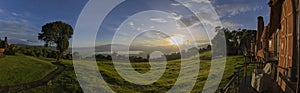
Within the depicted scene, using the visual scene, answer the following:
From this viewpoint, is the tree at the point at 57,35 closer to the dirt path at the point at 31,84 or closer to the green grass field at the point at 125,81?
the green grass field at the point at 125,81

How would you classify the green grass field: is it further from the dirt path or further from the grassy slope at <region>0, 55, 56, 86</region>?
the grassy slope at <region>0, 55, 56, 86</region>

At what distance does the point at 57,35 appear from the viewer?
47.5ft

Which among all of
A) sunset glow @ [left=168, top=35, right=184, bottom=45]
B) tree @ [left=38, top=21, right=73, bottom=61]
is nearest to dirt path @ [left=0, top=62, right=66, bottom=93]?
tree @ [left=38, top=21, right=73, bottom=61]

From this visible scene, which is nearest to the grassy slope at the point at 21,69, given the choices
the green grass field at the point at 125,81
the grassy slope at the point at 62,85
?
the green grass field at the point at 125,81

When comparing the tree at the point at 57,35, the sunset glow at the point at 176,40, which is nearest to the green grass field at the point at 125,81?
the tree at the point at 57,35

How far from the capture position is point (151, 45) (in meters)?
13.2

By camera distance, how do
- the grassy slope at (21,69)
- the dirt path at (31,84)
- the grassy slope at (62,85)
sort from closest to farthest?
the dirt path at (31,84) → the grassy slope at (62,85) → the grassy slope at (21,69)

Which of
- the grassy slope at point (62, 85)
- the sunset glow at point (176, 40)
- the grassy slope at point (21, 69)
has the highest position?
the sunset glow at point (176, 40)

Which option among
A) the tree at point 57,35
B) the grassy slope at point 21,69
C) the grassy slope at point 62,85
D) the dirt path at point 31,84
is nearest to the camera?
the dirt path at point 31,84

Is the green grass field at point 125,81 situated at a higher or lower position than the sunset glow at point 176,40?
lower

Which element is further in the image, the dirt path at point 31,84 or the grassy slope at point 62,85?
the grassy slope at point 62,85

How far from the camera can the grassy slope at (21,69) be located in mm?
12067

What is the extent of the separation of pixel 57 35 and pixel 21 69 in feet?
9.31

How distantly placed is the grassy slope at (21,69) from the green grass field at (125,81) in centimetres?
52
